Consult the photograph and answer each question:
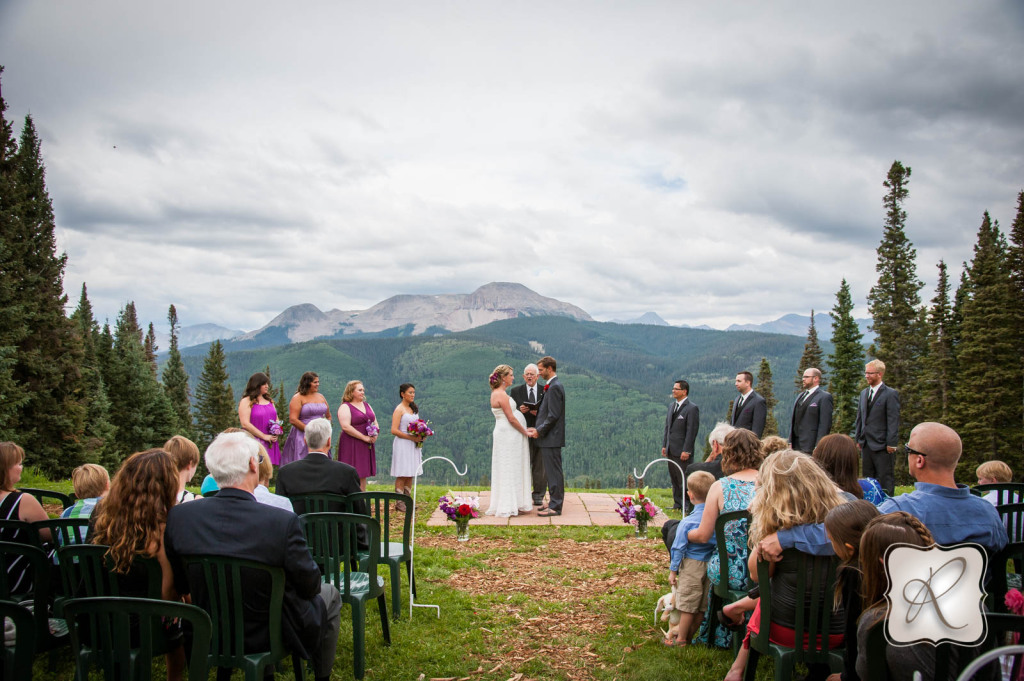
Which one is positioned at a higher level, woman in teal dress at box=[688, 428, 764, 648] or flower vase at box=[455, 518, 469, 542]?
woman in teal dress at box=[688, 428, 764, 648]

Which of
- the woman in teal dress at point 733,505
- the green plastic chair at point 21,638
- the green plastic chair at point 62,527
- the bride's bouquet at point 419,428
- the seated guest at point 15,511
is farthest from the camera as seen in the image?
the bride's bouquet at point 419,428

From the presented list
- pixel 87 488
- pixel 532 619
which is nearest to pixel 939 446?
pixel 532 619

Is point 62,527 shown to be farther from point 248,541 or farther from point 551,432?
point 551,432

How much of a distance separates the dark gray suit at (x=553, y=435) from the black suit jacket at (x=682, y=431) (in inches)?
62.5

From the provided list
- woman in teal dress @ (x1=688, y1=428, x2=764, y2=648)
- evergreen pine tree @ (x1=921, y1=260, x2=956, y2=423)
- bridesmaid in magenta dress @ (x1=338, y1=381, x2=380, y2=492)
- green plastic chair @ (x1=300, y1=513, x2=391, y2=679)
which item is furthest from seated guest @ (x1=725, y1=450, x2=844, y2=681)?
evergreen pine tree @ (x1=921, y1=260, x2=956, y2=423)

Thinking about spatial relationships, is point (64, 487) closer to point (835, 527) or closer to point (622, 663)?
point (622, 663)

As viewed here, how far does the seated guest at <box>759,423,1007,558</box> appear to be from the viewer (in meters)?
3.26

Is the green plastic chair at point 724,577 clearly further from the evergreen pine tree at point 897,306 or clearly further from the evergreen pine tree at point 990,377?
Answer: the evergreen pine tree at point 897,306

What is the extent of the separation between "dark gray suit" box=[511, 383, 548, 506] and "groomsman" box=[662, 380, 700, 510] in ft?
6.18

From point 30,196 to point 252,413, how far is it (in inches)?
1161

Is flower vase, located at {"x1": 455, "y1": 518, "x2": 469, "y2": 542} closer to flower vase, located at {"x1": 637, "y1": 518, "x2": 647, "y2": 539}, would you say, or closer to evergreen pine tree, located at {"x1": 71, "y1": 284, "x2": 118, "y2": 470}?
flower vase, located at {"x1": 637, "y1": 518, "x2": 647, "y2": 539}

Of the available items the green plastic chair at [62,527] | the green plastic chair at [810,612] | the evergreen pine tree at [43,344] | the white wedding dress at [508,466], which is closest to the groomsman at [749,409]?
the white wedding dress at [508,466]

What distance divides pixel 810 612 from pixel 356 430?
673cm

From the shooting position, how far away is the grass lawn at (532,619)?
422cm
